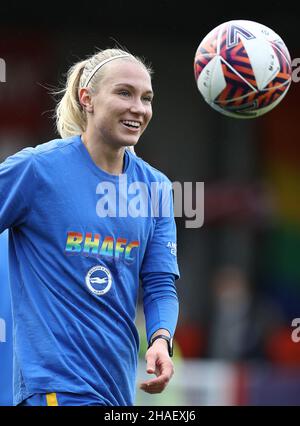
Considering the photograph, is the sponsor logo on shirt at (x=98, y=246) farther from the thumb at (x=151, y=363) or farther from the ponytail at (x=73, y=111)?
the ponytail at (x=73, y=111)

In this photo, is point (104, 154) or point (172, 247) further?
point (172, 247)

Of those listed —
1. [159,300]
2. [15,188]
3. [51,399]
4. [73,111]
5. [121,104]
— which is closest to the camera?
[51,399]

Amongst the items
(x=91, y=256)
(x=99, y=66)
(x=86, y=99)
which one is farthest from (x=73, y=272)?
(x=99, y=66)

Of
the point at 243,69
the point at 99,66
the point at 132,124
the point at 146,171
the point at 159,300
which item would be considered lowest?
the point at 159,300

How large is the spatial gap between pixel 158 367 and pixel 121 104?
136cm

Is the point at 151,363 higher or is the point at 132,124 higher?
the point at 132,124

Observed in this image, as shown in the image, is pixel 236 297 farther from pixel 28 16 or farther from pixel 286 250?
pixel 28 16

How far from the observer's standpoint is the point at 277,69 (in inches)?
231

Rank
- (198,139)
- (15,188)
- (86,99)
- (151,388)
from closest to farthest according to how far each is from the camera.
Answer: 1. (151,388)
2. (15,188)
3. (86,99)
4. (198,139)

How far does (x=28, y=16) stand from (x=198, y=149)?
153 inches

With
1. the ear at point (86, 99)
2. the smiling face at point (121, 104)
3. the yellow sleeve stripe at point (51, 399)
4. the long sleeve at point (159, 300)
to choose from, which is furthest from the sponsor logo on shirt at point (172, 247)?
the yellow sleeve stripe at point (51, 399)

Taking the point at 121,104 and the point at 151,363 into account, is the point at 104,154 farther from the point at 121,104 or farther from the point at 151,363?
the point at 151,363

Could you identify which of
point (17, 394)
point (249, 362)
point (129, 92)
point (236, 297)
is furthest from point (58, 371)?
point (236, 297)

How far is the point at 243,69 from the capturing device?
5836 mm
